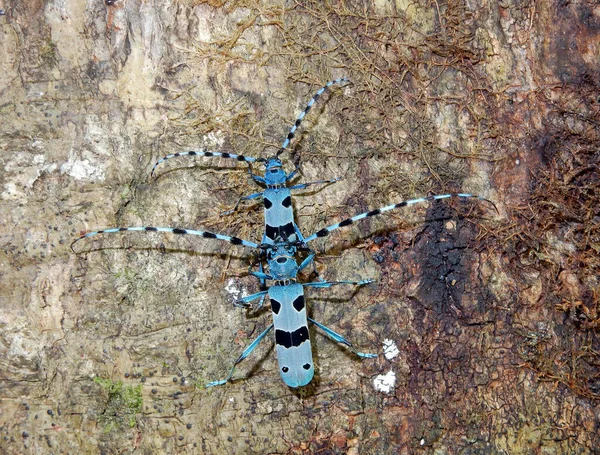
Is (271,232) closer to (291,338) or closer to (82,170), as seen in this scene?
(291,338)

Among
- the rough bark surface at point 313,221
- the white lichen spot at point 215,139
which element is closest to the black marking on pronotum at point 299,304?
the rough bark surface at point 313,221

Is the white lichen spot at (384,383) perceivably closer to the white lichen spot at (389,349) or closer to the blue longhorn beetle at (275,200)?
the white lichen spot at (389,349)

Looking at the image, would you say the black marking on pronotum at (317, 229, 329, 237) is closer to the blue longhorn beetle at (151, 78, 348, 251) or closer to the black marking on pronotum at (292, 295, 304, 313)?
the blue longhorn beetle at (151, 78, 348, 251)

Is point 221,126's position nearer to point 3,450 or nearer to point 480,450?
point 3,450

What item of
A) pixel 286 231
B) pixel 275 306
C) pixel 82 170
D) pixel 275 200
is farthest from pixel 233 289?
pixel 82 170

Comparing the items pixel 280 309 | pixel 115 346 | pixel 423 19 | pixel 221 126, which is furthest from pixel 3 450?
pixel 423 19

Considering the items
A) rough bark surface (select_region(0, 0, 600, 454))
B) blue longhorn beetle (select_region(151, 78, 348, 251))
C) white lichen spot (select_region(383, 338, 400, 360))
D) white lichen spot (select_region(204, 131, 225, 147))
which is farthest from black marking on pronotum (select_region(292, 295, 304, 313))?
white lichen spot (select_region(204, 131, 225, 147))
